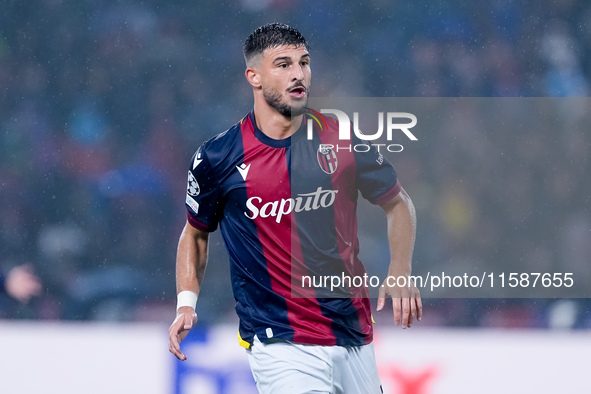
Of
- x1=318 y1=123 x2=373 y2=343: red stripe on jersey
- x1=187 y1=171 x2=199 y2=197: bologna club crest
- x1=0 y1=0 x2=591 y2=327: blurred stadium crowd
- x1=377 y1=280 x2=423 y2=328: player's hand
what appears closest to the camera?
x1=377 y1=280 x2=423 y2=328: player's hand

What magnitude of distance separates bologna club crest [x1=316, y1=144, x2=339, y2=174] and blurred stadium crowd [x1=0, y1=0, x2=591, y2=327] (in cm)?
231

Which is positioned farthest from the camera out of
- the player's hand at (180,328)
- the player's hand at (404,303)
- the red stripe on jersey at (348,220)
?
the red stripe on jersey at (348,220)

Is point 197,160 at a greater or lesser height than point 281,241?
greater

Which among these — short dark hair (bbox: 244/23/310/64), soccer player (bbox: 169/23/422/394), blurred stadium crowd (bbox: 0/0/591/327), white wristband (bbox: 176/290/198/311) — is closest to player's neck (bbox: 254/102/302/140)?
soccer player (bbox: 169/23/422/394)

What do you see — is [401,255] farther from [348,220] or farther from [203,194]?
[203,194]

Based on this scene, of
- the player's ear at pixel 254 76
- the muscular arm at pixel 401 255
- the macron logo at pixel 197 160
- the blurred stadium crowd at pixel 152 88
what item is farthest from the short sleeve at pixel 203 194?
the blurred stadium crowd at pixel 152 88

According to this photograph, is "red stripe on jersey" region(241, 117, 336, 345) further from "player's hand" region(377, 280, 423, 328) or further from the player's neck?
"player's hand" region(377, 280, 423, 328)

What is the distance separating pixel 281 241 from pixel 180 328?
0.45 m

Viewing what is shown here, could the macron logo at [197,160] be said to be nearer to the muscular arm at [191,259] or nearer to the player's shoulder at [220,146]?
the player's shoulder at [220,146]

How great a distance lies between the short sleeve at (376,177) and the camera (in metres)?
2.71

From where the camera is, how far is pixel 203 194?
2744mm

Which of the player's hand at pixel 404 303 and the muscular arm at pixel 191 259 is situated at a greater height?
the muscular arm at pixel 191 259

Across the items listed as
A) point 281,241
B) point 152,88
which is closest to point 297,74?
point 281,241

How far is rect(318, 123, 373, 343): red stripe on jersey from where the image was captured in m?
2.65
